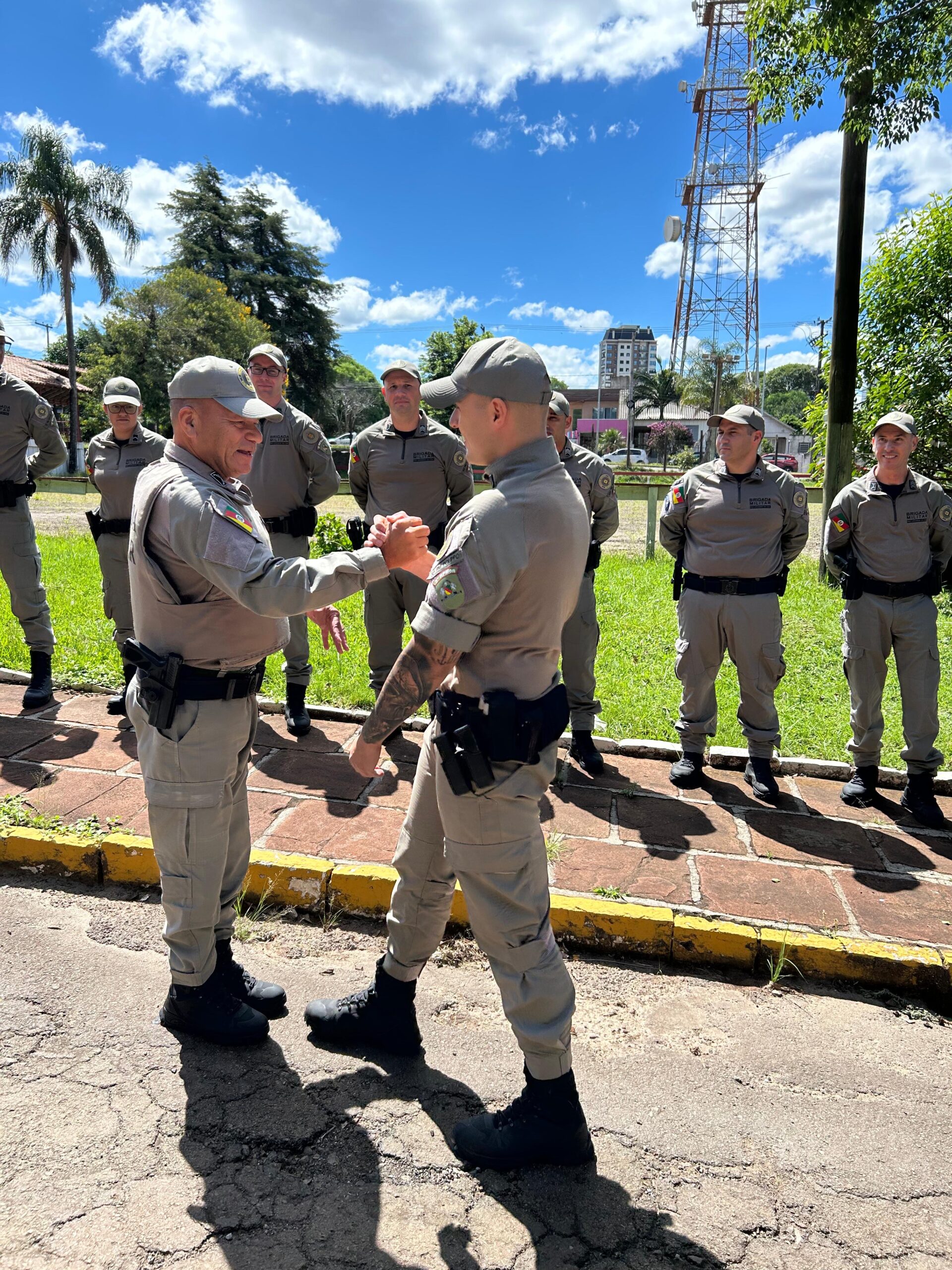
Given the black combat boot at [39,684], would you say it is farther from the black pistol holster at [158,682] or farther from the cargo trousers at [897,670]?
the cargo trousers at [897,670]

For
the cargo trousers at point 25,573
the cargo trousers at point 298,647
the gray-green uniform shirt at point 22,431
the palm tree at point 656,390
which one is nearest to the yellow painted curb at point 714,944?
the cargo trousers at point 298,647

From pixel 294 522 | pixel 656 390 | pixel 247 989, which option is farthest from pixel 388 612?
pixel 656 390

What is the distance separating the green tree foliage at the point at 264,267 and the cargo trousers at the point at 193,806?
44.5 meters

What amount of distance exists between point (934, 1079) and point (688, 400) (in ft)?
202

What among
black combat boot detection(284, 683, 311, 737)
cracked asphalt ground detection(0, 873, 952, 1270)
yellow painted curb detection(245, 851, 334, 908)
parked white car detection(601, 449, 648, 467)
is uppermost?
parked white car detection(601, 449, 648, 467)

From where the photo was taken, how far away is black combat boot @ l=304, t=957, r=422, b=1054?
2.88 meters

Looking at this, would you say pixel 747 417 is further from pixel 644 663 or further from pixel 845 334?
pixel 845 334

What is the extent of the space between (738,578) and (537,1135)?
341 centimetres

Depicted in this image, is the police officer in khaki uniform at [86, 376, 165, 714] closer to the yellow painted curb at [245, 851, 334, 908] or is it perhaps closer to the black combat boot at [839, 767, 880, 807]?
the yellow painted curb at [245, 851, 334, 908]

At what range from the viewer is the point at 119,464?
584cm

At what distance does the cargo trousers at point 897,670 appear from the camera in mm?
4898

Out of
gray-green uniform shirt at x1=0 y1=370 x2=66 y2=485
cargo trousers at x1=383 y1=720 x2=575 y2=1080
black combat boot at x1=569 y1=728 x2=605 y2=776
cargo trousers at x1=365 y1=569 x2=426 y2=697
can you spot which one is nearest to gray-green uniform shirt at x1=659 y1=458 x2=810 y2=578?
black combat boot at x1=569 y1=728 x2=605 y2=776

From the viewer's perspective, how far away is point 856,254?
1008 centimetres

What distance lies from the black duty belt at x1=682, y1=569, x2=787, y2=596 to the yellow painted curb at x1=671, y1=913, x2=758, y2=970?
206cm
